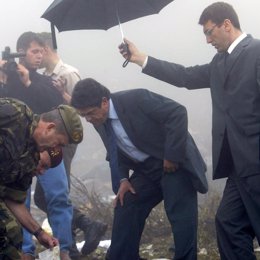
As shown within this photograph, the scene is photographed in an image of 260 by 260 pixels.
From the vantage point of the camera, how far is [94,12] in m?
4.29

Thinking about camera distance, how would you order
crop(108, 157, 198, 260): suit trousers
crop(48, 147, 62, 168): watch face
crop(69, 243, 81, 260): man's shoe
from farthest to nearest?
crop(69, 243, 81, 260): man's shoe → crop(108, 157, 198, 260): suit trousers → crop(48, 147, 62, 168): watch face

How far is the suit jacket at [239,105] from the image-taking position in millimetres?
3436

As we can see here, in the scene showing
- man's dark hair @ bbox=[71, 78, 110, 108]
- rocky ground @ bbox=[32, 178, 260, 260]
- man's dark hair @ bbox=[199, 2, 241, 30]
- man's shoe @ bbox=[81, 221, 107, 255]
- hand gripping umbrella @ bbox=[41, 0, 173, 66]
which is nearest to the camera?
man's dark hair @ bbox=[199, 2, 241, 30]

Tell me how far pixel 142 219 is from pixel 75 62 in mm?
43566

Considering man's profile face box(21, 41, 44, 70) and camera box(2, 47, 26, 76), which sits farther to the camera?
man's profile face box(21, 41, 44, 70)

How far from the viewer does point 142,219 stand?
412 cm

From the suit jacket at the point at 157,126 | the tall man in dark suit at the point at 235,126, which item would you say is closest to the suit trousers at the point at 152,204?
the suit jacket at the point at 157,126

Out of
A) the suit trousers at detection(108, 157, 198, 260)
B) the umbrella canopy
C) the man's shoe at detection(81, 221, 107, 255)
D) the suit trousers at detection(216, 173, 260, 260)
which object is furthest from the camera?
the suit trousers at detection(216, 173, 260, 260)

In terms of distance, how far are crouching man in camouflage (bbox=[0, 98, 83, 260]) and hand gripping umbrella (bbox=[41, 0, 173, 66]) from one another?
4.35 feet

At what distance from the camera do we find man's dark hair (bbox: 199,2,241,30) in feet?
12.0

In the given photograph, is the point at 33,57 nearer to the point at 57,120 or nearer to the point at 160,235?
the point at 57,120

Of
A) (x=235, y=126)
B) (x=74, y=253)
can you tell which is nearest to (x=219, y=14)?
(x=235, y=126)

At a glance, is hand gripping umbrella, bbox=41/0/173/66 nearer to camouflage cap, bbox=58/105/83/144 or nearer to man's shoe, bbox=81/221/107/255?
camouflage cap, bbox=58/105/83/144

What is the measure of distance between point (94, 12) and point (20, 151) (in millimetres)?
1880
